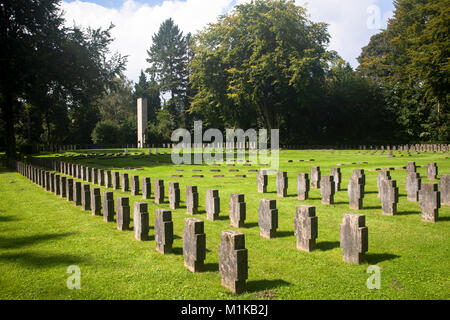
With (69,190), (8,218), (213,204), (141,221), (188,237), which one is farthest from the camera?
(69,190)

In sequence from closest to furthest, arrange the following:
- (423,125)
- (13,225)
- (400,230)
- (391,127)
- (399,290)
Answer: (399,290), (400,230), (13,225), (423,125), (391,127)

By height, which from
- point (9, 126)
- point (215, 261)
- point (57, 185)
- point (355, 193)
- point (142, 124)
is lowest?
point (215, 261)

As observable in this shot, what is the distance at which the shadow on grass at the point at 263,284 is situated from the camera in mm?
4742

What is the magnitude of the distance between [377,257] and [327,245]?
3.03ft

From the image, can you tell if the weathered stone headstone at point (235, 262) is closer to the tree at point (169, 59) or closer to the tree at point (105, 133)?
the tree at point (105, 133)

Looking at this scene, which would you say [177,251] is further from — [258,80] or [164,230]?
[258,80]

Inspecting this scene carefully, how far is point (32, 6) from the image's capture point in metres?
28.9

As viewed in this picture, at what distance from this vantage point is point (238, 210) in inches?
309

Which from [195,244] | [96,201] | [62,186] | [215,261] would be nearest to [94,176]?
[62,186]

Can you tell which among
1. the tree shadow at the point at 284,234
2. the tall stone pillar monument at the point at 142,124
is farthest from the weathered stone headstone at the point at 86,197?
the tall stone pillar monument at the point at 142,124

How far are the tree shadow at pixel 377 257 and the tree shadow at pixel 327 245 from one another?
2.12 feet
